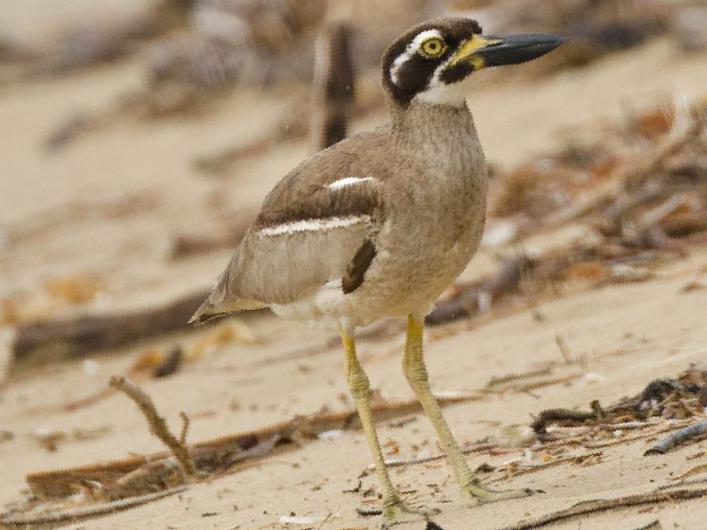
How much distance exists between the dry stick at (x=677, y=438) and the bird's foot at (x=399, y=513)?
0.69 metres

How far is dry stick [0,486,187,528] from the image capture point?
579cm

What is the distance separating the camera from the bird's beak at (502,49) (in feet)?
16.8

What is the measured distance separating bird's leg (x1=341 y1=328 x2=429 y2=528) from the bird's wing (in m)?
0.24

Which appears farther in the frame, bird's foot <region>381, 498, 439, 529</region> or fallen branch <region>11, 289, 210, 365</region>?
fallen branch <region>11, 289, 210, 365</region>

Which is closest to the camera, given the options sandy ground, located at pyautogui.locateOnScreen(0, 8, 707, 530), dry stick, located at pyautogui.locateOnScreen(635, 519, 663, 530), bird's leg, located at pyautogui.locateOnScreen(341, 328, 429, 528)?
dry stick, located at pyautogui.locateOnScreen(635, 519, 663, 530)

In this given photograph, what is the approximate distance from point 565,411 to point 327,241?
1.01 metres

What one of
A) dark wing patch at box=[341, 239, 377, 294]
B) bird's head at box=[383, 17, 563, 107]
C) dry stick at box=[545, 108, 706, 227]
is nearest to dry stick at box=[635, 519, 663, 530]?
dark wing patch at box=[341, 239, 377, 294]

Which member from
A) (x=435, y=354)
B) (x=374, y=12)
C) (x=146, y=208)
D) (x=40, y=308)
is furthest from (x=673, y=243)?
(x=374, y=12)

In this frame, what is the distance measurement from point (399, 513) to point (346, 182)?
105 centimetres

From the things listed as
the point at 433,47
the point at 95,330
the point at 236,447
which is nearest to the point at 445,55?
the point at 433,47

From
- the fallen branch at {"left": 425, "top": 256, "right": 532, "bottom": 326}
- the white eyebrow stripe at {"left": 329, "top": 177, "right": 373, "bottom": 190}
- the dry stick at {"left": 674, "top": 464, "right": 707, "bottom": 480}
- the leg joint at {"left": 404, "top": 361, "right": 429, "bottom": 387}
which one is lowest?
the dry stick at {"left": 674, "top": 464, "right": 707, "bottom": 480}

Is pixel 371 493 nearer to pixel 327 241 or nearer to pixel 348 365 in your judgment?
pixel 348 365

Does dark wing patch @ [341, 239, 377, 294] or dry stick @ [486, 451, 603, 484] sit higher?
dark wing patch @ [341, 239, 377, 294]

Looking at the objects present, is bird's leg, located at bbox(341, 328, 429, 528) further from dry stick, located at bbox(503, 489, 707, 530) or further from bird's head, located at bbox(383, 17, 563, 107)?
bird's head, located at bbox(383, 17, 563, 107)
